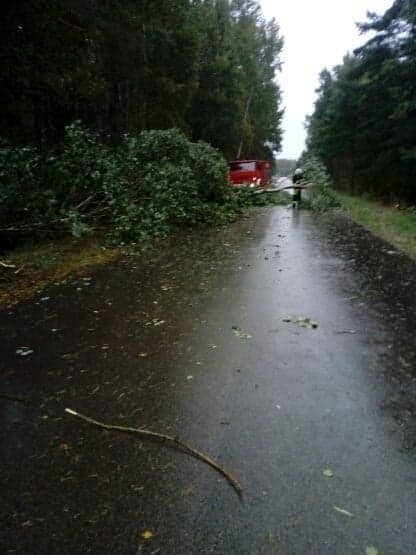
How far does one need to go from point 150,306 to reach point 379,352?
9.18 feet

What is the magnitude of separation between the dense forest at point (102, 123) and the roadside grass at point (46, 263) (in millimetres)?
484

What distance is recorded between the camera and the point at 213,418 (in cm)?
301

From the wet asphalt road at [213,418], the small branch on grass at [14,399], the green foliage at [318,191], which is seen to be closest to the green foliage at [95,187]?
the wet asphalt road at [213,418]

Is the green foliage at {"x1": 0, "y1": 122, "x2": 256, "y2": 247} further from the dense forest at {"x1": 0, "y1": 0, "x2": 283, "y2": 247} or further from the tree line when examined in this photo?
the tree line

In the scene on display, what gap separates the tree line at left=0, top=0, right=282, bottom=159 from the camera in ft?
37.0

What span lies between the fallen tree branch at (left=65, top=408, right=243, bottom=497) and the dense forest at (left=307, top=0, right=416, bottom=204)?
796 inches

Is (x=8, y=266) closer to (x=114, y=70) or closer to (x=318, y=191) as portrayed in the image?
(x=114, y=70)

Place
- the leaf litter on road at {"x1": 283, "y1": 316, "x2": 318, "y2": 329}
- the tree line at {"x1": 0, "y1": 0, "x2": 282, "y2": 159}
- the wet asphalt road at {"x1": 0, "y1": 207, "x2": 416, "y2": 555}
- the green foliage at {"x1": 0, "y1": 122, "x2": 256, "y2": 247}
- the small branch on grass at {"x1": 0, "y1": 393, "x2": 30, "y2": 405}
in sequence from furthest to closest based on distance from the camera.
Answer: the tree line at {"x1": 0, "y1": 0, "x2": 282, "y2": 159} → the green foliage at {"x1": 0, "y1": 122, "x2": 256, "y2": 247} → the leaf litter on road at {"x1": 283, "y1": 316, "x2": 318, "y2": 329} → the small branch on grass at {"x1": 0, "y1": 393, "x2": 30, "y2": 405} → the wet asphalt road at {"x1": 0, "y1": 207, "x2": 416, "y2": 555}

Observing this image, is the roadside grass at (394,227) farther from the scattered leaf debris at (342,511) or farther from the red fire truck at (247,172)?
the red fire truck at (247,172)

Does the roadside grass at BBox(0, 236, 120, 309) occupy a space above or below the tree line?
below

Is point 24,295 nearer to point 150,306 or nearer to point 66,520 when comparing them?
point 150,306

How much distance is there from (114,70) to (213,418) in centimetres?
1705

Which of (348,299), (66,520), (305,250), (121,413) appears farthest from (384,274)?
(66,520)

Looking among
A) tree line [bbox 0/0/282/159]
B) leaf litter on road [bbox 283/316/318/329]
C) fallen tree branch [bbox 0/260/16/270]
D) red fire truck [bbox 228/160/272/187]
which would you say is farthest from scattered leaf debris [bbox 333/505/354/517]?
red fire truck [bbox 228/160/272/187]
